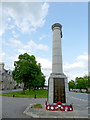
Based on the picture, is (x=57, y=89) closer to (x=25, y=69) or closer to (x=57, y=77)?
(x=57, y=77)

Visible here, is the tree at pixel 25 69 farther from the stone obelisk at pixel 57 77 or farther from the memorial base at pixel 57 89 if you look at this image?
the memorial base at pixel 57 89

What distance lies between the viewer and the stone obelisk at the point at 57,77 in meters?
14.0

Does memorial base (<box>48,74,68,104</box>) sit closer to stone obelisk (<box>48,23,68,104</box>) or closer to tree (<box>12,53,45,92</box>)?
stone obelisk (<box>48,23,68,104</box>)

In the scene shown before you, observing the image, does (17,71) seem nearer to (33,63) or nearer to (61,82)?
(33,63)

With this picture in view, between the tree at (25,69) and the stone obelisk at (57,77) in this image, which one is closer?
the stone obelisk at (57,77)

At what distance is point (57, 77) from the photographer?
1459 cm

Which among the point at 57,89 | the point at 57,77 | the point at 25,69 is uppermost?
the point at 25,69

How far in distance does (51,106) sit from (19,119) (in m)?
4.30

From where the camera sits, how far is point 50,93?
46.5 ft

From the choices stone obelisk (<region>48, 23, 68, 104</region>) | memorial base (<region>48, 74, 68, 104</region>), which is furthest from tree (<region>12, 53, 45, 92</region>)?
memorial base (<region>48, 74, 68, 104</region>)

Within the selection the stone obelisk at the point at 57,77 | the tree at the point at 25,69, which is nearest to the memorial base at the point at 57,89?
the stone obelisk at the point at 57,77

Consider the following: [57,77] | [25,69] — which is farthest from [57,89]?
[25,69]

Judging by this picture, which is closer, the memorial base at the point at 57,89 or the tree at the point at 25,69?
the memorial base at the point at 57,89

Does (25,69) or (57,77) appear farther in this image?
(25,69)
